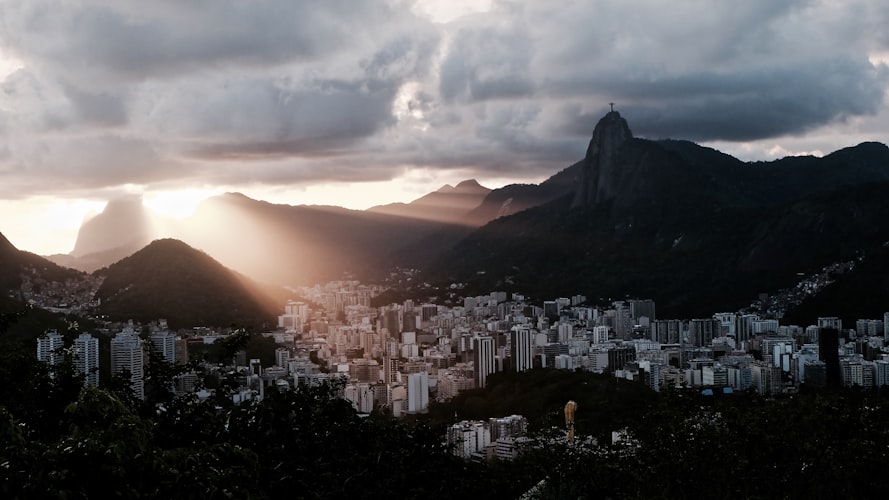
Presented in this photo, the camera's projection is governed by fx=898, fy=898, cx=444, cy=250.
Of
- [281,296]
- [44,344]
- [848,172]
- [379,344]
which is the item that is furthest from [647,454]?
[848,172]

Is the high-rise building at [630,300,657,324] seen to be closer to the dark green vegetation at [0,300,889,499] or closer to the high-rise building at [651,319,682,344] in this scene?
the high-rise building at [651,319,682,344]

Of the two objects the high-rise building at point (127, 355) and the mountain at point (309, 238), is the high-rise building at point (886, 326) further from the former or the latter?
the mountain at point (309, 238)

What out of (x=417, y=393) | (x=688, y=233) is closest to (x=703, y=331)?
(x=417, y=393)

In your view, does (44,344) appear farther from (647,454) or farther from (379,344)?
(379,344)

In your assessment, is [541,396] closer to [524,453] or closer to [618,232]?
[524,453]

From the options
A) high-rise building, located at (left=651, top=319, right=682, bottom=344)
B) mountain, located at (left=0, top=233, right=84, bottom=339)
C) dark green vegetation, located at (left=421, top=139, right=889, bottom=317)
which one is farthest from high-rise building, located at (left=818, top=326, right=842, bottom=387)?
mountain, located at (left=0, top=233, right=84, bottom=339)
